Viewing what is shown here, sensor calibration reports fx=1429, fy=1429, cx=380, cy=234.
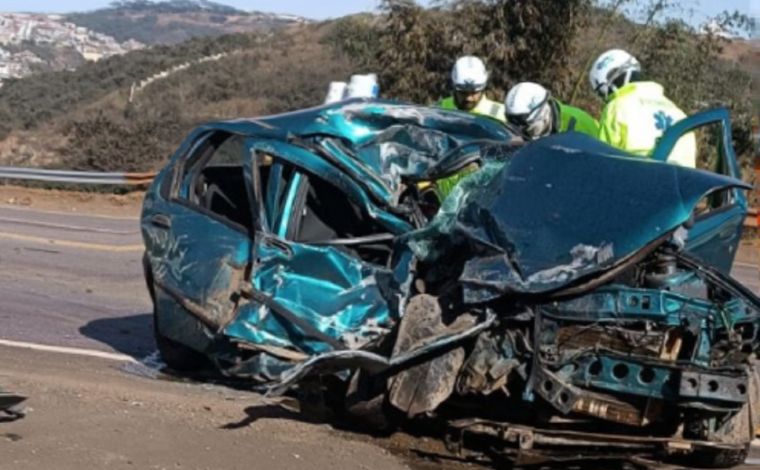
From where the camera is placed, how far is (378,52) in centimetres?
2397

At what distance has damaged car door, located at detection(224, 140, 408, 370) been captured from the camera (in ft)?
24.9

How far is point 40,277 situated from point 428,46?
1080 centimetres

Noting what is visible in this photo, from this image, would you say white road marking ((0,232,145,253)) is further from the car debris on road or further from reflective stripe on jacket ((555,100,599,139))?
the car debris on road

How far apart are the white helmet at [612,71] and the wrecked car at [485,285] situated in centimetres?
103

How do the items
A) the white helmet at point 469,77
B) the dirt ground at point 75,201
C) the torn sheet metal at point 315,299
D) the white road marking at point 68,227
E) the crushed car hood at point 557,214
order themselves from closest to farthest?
1. the crushed car hood at point 557,214
2. the torn sheet metal at point 315,299
3. the white helmet at point 469,77
4. the white road marking at point 68,227
5. the dirt ground at point 75,201

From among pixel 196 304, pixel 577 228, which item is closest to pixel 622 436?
pixel 577 228

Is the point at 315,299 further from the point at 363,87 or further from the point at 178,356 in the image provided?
the point at 363,87

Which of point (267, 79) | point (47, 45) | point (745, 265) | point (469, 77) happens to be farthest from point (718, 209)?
point (47, 45)

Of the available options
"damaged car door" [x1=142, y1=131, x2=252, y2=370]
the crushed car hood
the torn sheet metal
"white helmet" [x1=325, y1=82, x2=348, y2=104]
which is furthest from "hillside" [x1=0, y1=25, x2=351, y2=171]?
the crushed car hood

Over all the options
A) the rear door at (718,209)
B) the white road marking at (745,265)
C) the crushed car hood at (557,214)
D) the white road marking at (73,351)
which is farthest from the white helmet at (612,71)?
the white road marking at (745,265)

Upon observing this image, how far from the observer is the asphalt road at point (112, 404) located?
261 inches

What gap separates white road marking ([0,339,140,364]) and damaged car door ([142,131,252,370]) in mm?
612

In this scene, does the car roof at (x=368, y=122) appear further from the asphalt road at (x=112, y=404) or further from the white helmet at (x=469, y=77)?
the white helmet at (x=469, y=77)

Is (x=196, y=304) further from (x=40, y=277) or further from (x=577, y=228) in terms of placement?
(x=40, y=277)
